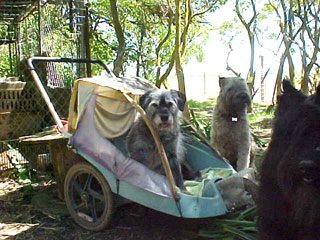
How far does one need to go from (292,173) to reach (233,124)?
3.43 m

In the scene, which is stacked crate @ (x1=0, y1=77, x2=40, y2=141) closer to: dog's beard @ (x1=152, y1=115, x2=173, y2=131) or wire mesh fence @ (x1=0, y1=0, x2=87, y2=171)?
wire mesh fence @ (x1=0, y1=0, x2=87, y2=171)

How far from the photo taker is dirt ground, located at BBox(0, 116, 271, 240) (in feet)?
13.5

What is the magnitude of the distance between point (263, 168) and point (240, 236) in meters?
1.52

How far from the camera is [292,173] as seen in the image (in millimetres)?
1978

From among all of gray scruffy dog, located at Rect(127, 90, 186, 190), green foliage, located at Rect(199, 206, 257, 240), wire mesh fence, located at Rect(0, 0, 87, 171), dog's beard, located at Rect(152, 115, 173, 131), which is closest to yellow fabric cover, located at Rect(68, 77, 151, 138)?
gray scruffy dog, located at Rect(127, 90, 186, 190)

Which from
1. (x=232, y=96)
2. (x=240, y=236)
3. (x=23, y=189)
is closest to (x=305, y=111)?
(x=240, y=236)

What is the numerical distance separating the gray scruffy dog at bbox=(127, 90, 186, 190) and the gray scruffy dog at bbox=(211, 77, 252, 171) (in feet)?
3.76

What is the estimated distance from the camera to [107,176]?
3.91 metres

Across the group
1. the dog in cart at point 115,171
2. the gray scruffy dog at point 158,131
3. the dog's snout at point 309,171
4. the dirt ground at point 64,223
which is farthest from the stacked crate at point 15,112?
the dog's snout at point 309,171

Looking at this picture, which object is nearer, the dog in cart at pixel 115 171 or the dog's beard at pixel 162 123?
the dog in cart at pixel 115 171

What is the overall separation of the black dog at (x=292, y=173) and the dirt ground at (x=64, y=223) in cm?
180

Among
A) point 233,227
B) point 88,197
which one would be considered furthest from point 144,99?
point 233,227

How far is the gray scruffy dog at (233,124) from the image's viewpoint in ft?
17.3

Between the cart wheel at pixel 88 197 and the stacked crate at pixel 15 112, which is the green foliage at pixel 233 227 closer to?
the cart wheel at pixel 88 197
